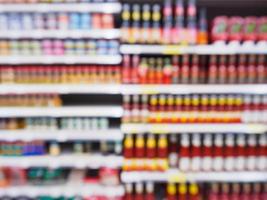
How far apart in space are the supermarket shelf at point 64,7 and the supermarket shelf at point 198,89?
606 mm

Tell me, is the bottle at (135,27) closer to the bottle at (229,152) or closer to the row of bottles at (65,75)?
the row of bottles at (65,75)

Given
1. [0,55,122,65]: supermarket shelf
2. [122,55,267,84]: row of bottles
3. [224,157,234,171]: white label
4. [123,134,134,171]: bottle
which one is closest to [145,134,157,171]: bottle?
[123,134,134,171]: bottle

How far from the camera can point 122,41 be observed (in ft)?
8.23

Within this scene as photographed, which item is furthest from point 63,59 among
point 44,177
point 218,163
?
point 218,163

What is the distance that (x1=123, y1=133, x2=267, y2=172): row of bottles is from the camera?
259cm

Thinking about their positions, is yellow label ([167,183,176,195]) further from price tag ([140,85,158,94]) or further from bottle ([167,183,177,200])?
price tag ([140,85,158,94])

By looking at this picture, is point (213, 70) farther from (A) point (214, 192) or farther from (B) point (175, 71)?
(A) point (214, 192)

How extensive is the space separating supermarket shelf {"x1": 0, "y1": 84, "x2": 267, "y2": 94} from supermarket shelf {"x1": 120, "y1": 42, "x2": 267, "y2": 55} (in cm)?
26

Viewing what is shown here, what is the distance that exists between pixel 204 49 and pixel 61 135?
4.28 ft

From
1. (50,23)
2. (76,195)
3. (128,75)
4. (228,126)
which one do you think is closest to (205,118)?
(228,126)

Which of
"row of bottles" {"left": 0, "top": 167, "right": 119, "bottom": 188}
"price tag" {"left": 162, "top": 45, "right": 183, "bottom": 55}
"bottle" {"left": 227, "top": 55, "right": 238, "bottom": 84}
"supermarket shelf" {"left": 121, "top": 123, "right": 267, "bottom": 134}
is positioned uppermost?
"price tag" {"left": 162, "top": 45, "right": 183, "bottom": 55}

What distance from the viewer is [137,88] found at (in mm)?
2494

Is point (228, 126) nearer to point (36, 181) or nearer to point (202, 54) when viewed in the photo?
point (202, 54)

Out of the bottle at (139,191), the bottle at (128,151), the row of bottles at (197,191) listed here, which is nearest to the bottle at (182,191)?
the row of bottles at (197,191)
